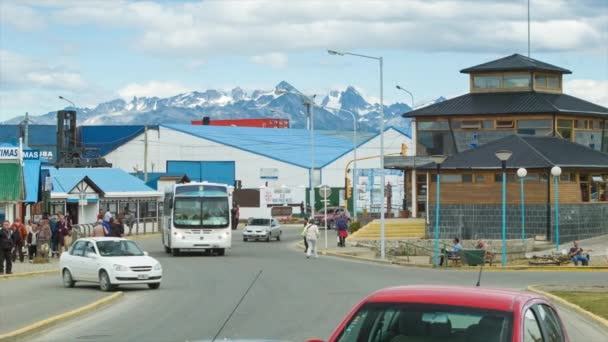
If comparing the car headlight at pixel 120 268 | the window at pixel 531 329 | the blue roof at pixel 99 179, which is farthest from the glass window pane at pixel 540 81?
the window at pixel 531 329

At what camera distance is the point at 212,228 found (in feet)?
157

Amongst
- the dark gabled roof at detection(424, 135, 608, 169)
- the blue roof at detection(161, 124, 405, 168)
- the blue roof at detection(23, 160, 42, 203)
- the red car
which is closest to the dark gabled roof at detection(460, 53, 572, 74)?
the dark gabled roof at detection(424, 135, 608, 169)

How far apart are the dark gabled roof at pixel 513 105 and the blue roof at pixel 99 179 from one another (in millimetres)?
20807

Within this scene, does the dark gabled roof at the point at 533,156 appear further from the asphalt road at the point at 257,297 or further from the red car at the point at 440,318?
the red car at the point at 440,318

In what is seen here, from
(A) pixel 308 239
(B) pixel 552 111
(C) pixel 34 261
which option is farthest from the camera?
(B) pixel 552 111

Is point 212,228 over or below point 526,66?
below

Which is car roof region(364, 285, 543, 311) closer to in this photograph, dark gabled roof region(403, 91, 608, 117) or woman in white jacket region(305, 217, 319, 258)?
woman in white jacket region(305, 217, 319, 258)

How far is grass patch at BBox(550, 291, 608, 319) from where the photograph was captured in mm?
23266

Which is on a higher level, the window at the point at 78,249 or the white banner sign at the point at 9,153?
the white banner sign at the point at 9,153

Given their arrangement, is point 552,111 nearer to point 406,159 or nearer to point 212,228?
point 406,159

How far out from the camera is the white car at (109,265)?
96.3ft

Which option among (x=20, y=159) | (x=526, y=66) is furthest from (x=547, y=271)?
(x=526, y=66)

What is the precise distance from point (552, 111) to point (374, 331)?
56.1 meters

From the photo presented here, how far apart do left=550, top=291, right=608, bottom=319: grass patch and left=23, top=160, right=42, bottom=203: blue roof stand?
30.2 m
